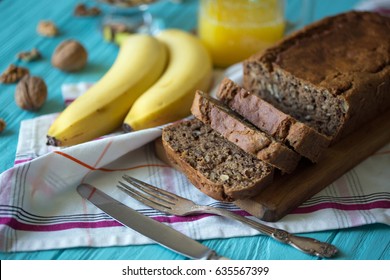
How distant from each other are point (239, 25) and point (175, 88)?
778mm

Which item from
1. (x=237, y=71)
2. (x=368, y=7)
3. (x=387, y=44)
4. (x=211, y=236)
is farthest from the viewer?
(x=368, y=7)

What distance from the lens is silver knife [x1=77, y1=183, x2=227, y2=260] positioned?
2279 millimetres

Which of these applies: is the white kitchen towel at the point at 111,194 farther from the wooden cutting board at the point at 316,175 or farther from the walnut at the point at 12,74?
the walnut at the point at 12,74

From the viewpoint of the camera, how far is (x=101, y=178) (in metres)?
2.75

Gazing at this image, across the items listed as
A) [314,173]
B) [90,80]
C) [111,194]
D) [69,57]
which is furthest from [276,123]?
[69,57]

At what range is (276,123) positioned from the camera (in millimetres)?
2615

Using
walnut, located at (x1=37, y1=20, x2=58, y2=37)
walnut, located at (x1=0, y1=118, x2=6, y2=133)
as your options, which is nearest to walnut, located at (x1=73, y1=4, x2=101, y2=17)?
walnut, located at (x1=37, y1=20, x2=58, y2=37)

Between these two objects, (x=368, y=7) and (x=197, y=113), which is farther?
(x=368, y=7)

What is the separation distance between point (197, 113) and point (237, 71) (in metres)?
0.83

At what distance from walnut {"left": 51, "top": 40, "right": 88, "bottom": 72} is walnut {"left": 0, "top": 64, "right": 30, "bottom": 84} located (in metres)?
0.22

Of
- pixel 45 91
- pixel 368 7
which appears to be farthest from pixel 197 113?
pixel 368 7

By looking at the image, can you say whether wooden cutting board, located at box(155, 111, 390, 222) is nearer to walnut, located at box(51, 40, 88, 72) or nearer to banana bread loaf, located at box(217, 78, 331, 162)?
banana bread loaf, located at box(217, 78, 331, 162)

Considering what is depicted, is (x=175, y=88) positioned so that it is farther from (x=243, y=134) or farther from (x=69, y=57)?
(x=69, y=57)

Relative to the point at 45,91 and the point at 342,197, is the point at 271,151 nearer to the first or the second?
the point at 342,197
